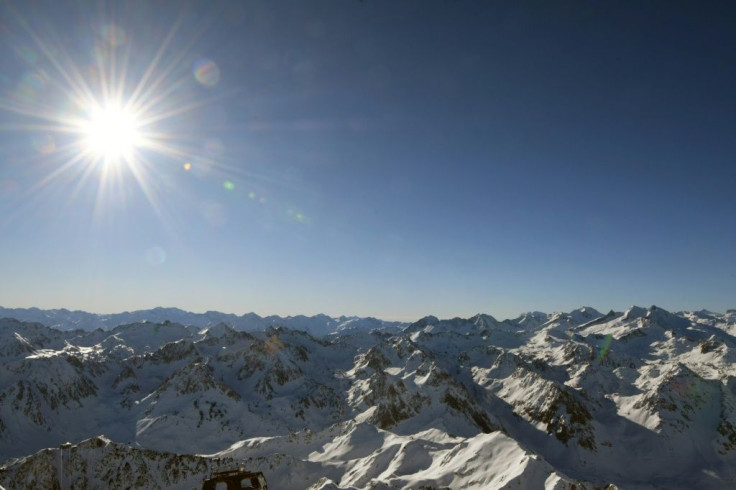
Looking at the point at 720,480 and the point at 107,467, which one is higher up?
the point at 107,467

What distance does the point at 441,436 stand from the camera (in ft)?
489

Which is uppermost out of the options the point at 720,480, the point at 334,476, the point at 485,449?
the point at 485,449

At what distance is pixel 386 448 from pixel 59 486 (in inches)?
3687

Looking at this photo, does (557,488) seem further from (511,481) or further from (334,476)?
(334,476)

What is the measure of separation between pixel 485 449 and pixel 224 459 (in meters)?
74.8

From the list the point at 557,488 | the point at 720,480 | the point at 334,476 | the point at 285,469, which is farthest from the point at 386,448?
the point at 720,480

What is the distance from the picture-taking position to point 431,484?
94.2m

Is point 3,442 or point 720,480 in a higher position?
point 3,442

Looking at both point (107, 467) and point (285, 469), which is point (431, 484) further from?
point (107, 467)

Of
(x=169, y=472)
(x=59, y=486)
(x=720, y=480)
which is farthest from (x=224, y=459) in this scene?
(x=720, y=480)

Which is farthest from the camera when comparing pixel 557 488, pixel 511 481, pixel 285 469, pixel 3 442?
pixel 3 442

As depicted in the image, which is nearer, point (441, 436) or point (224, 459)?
point (224, 459)

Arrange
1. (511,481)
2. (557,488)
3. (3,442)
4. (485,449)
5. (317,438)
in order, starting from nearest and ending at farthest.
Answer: (557,488) < (511,481) < (485,449) < (317,438) < (3,442)

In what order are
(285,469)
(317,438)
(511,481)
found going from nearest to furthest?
(511,481) → (285,469) → (317,438)
